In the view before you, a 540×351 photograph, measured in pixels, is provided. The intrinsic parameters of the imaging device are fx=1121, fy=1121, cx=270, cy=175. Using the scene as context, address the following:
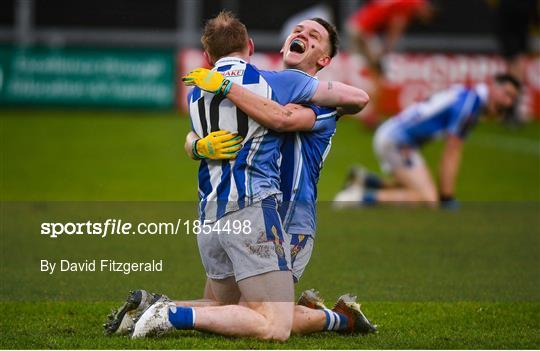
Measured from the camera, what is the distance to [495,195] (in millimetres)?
14188

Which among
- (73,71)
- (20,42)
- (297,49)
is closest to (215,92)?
(297,49)

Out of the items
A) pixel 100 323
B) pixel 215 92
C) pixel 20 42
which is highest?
pixel 20 42

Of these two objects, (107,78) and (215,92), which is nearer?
(215,92)

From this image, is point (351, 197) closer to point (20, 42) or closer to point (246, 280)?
point (246, 280)

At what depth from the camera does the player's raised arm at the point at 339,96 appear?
622 cm

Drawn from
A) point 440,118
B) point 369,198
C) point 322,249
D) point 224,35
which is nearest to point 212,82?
point 224,35

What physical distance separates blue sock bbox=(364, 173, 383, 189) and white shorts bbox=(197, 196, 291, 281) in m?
7.31

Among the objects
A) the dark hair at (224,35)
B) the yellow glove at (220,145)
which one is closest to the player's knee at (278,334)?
the yellow glove at (220,145)

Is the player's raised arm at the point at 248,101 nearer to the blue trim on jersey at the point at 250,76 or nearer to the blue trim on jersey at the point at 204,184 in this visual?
the blue trim on jersey at the point at 250,76

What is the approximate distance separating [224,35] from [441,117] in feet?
24.5

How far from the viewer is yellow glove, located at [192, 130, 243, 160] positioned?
5918 mm

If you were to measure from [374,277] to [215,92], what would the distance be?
119 inches

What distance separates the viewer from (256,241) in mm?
5855

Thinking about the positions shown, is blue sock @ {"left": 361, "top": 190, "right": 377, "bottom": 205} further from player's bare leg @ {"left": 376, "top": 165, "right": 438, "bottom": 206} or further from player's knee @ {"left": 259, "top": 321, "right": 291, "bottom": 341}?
player's knee @ {"left": 259, "top": 321, "right": 291, "bottom": 341}
